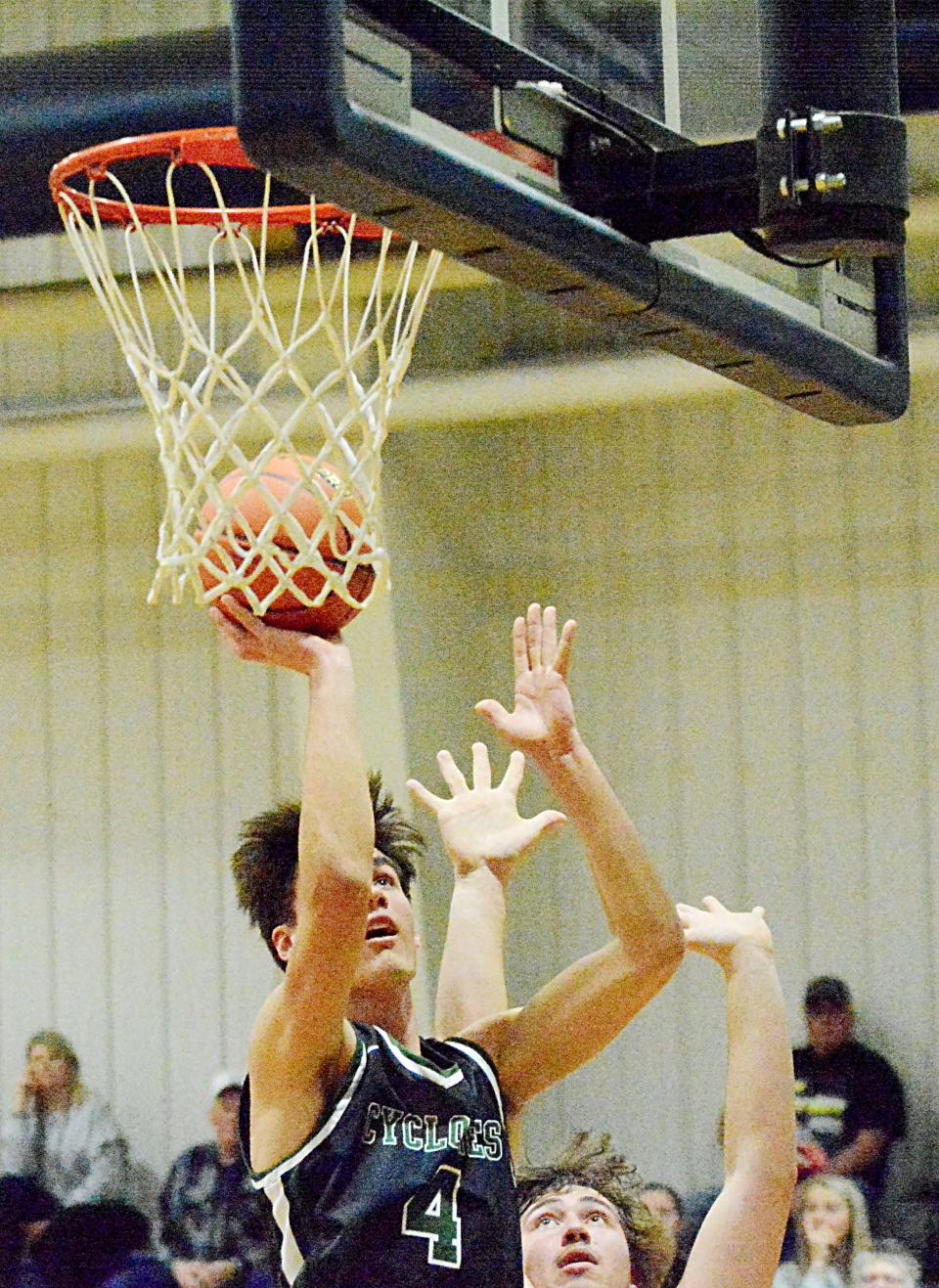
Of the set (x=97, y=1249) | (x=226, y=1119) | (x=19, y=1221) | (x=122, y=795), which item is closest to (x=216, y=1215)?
(x=226, y=1119)

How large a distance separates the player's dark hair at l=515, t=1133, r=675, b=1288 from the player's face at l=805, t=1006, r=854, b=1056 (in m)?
4.24

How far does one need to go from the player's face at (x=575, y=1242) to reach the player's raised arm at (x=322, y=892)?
57 centimetres

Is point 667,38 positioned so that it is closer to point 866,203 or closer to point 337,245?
point 866,203

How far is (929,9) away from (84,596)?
5.23m

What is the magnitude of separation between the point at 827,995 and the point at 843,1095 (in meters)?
0.40

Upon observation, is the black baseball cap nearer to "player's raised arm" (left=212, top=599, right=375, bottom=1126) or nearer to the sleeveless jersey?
the sleeveless jersey

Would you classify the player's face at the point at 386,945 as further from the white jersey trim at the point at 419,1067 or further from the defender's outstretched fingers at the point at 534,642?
the defender's outstretched fingers at the point at 534,642

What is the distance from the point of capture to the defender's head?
121 inches

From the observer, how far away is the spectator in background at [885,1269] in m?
6.09

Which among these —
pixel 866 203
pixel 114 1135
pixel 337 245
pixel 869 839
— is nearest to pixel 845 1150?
pixel 869 839

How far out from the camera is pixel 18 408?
28.5 ft

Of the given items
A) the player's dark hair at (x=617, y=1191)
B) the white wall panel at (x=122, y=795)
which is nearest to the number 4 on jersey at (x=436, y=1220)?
the player's dark hair at (x=617, y=1191)

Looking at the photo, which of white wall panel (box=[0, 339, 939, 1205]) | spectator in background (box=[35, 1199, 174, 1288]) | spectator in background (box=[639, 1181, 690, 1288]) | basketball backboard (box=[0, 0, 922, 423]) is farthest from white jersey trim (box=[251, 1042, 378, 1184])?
spectator in background (box=[35, 1199, 174, 1288])

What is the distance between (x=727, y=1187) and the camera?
9.66 ft
